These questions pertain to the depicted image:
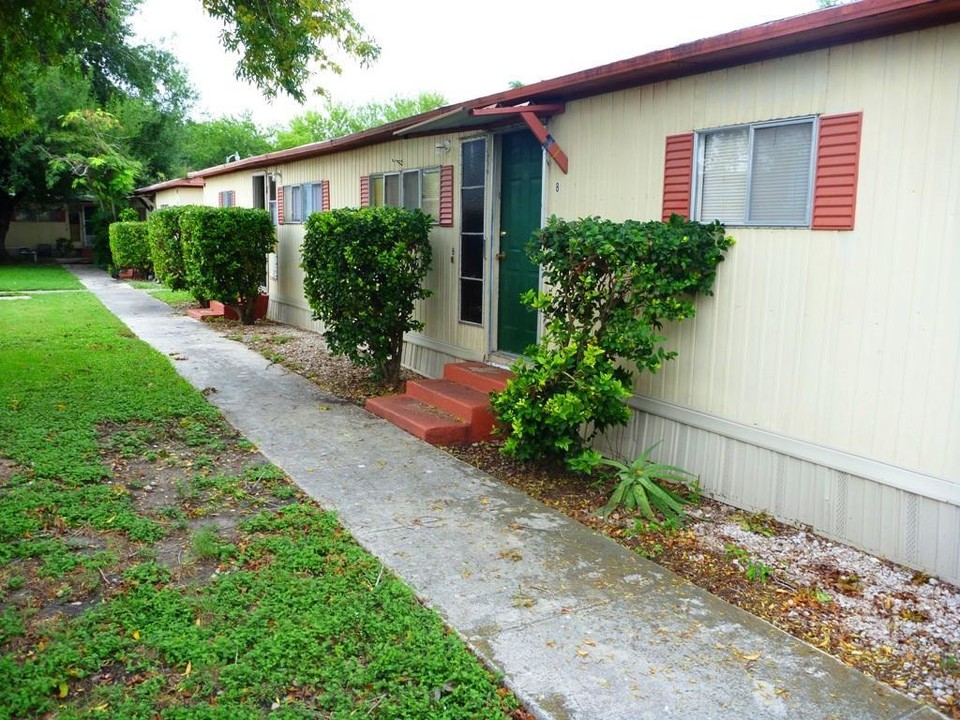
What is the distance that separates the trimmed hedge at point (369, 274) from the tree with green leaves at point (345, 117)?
166 feet

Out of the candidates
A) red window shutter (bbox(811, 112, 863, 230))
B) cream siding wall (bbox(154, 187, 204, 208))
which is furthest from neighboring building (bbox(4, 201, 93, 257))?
red window shutter (bbox(811, 112, 863, 230))

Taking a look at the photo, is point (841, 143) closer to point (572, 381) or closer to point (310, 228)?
point (572, 381)

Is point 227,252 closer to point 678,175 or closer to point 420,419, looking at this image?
point 420,419

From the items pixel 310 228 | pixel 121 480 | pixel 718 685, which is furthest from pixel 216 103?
pixel 718 685

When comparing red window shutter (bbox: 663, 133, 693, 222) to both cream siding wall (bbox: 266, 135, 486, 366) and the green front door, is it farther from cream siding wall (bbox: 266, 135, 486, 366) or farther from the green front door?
cream siding wall (bbox: 266, 135, 486, 366)

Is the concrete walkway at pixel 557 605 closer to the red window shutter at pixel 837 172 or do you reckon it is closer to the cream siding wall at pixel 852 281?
the cream siding wall at pixel 852 281

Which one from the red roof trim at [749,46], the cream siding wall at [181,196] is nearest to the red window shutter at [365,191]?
the red roof trim at [749,46]

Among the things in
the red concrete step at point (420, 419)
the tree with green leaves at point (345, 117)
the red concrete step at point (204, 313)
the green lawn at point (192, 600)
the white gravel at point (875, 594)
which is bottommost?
the white gravel at point (875, 594)

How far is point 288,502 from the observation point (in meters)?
5.15

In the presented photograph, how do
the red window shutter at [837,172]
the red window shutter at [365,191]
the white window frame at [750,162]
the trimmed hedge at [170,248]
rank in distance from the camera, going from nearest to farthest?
the red window shutter at [837,172] < the white window frame at [750,162] < the red window shutter at [365,191] < the trimmed hedge at [170,248]

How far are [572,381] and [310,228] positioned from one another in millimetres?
4242

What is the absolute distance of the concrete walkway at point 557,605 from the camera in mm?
3137

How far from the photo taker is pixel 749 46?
4645mm

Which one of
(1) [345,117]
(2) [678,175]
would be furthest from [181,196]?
(1) [345,117]
